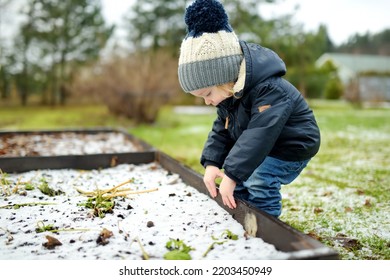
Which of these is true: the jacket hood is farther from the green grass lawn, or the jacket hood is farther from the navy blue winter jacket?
the green grass lawn

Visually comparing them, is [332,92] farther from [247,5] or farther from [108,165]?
[108,165]

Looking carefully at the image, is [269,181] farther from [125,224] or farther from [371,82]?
[371,82]

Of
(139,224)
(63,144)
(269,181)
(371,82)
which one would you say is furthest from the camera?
(371,82)

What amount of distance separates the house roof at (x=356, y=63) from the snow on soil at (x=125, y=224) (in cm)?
2209

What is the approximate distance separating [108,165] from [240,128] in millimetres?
1487

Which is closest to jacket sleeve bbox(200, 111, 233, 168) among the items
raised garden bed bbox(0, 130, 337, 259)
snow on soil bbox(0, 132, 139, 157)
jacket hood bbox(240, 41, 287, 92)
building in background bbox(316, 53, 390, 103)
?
raised garden bed bbox(0, 130, 337, 259)

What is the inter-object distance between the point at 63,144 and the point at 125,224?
2844mm

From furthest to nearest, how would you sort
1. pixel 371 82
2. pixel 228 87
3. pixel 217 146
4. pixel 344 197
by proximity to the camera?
pixel 371 82
pixel 344 197
pixel 217 146
pixel 228 87

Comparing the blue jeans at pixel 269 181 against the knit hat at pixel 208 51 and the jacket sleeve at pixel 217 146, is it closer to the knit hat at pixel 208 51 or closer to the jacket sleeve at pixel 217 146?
the jacket sleeve at pixel 217 146

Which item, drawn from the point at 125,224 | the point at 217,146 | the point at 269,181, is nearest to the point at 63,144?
the point at 217,146

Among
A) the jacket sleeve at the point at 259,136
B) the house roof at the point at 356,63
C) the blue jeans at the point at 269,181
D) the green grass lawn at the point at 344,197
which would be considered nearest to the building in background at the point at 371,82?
the house roof at the point at 356,63

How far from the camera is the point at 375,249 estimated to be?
1.86 metres

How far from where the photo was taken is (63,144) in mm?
4301

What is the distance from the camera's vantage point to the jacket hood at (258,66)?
1.77 metres
